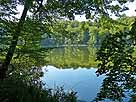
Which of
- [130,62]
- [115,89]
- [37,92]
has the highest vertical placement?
[130,62]

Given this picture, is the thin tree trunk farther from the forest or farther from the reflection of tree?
the reflection of tree

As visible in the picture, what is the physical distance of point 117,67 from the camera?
4.17 metres

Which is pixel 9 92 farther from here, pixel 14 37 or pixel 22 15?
pixel 22 15

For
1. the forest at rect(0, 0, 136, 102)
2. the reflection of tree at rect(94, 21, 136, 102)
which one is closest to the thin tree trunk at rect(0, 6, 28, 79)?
the forest at rect(0, 0, 136, 102)

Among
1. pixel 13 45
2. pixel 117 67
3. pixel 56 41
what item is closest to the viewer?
pixel 117 67

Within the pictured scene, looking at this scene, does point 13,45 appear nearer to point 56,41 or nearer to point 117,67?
point 56,41

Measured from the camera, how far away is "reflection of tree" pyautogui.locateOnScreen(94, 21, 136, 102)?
414 centimetres

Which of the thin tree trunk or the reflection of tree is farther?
the thin tree trunk

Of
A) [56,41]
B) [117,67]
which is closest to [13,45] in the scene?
[56,41]

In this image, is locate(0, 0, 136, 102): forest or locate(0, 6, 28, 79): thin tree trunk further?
locate(0, 6, 28, 79): thin tree trunk

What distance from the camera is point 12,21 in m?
9.89

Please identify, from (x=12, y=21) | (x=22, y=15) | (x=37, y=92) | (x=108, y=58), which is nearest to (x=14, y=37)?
(x=12, y=21)

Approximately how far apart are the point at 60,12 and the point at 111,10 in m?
1.93

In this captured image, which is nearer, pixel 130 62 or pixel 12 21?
pixel 130 62
